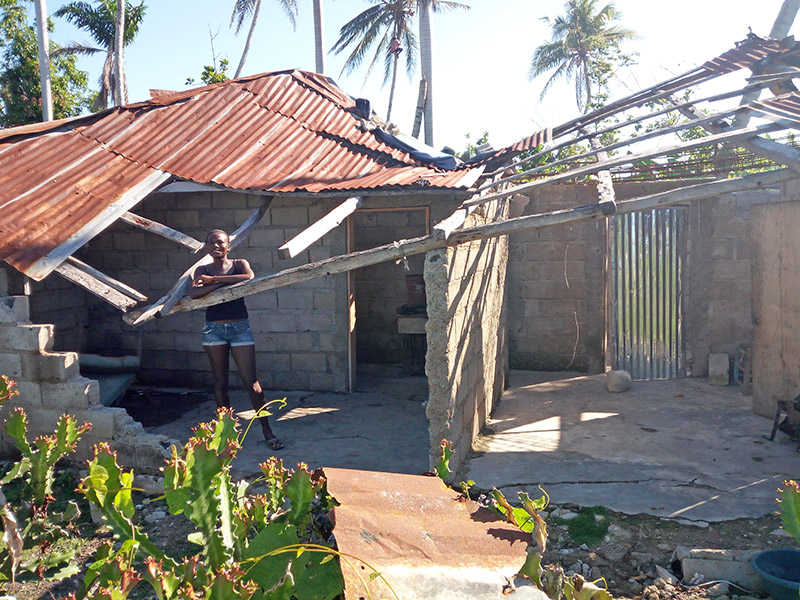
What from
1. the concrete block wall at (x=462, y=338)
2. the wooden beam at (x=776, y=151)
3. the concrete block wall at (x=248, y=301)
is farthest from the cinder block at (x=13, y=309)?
Result: the wooden beam at (x=776, y=151)

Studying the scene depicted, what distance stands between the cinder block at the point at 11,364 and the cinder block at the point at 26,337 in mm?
67

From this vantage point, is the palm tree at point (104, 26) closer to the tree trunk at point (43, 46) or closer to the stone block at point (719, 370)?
the tree trunk at point (43, 46)

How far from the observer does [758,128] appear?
5168mm

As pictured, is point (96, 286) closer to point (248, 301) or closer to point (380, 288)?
point (248, 301)

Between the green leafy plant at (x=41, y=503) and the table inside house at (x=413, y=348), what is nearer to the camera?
the green leafy plant at (x=41, y=503)

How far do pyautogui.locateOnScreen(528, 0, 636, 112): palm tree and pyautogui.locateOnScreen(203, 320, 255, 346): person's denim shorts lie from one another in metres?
24.6

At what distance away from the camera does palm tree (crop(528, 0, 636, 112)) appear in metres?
27.7

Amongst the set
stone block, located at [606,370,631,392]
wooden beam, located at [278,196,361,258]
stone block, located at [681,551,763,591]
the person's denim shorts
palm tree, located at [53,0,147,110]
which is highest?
palm tree, located at [53,0,147,110]

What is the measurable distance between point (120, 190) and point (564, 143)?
14.7 ft

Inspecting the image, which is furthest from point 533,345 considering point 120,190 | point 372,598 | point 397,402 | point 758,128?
point 372,598

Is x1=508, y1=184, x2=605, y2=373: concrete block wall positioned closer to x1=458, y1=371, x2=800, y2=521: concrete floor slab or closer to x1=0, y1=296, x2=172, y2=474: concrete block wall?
x1=458, y1=371, x2=800, y2=521: concrete floor slab

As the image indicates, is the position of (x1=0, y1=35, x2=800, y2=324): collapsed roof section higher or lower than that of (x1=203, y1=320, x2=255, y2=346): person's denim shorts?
higher

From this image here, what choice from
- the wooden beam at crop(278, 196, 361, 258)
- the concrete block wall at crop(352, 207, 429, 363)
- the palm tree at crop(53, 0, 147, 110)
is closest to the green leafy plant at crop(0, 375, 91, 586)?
the wooden beam at crop(278, 196, 361, 258)

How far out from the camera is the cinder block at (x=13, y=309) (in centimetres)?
552
